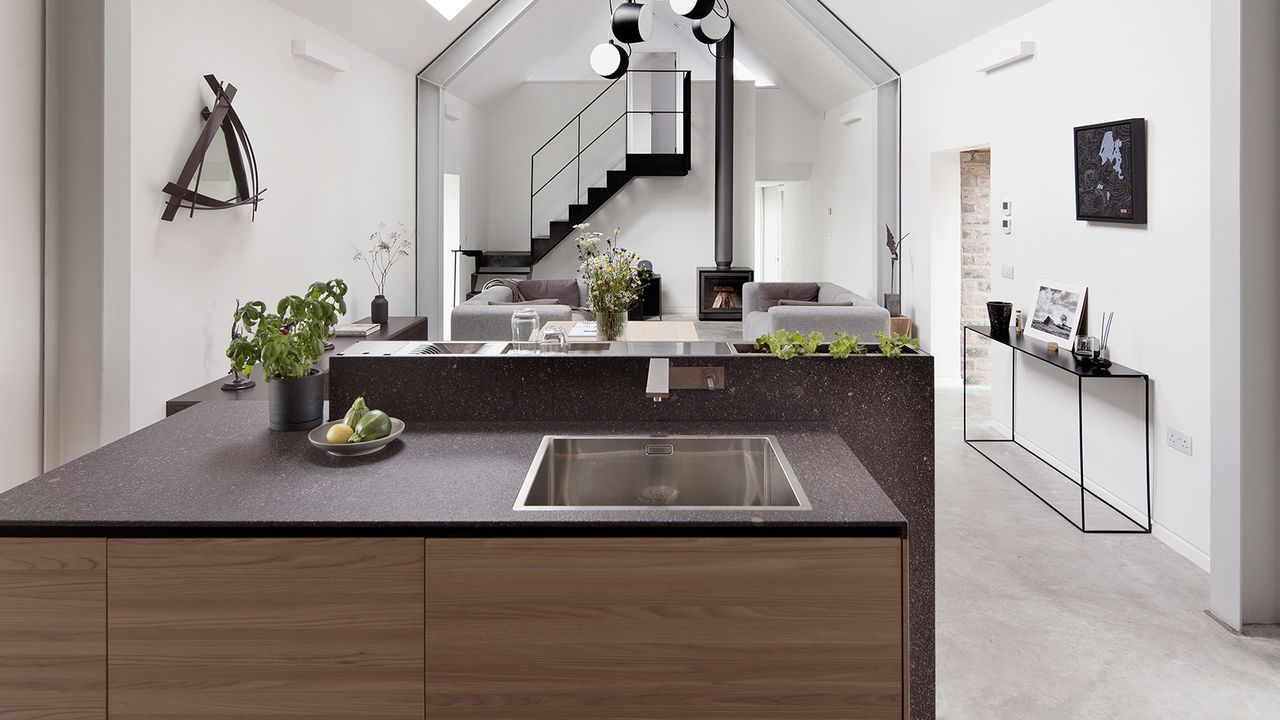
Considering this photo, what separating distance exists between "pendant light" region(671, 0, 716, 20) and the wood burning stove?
5.84 m

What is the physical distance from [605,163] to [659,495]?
1003 cm

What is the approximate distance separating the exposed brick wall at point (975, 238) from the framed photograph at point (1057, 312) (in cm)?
240

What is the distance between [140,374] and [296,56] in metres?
2.50

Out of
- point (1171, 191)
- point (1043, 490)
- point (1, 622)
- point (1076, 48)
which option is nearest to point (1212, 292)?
point (1171, 191)

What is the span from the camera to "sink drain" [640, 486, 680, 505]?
2.08 meters

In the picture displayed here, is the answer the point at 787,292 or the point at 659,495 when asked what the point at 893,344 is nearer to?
the point at 659,495

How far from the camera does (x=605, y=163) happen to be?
38.1 ft

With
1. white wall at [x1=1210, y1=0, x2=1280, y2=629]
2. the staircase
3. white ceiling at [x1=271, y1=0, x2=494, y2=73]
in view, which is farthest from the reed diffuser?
the staircase

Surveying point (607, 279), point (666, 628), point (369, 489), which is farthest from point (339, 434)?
point (607, 279)

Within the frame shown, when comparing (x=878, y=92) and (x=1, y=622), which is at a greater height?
(x=878, y=92)

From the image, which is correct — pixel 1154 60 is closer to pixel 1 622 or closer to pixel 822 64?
pixel 1 622

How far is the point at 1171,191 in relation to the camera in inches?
148

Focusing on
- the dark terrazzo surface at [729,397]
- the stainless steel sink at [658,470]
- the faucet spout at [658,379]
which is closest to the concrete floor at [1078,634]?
the dark terrazzo surface at [729,397]

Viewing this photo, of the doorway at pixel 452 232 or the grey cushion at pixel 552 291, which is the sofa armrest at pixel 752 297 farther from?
the doorway at pixel 452 232
